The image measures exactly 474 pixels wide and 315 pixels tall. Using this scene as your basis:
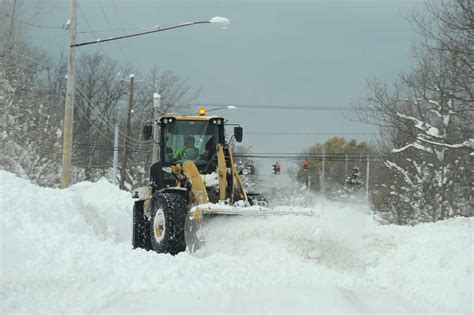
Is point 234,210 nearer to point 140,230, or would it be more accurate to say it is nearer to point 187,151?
point 187,151

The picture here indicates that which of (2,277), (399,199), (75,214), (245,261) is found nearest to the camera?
(2,277)

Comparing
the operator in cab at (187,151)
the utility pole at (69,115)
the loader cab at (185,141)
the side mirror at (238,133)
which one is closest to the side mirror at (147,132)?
the loader cab at (185,141)

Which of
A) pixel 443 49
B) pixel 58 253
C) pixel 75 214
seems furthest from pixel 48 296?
pixel 443 49

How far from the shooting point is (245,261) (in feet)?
33.4

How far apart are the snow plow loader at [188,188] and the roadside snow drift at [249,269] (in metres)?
0.45

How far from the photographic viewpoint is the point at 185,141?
579 inches

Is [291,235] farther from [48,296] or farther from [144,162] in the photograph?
[144,162]

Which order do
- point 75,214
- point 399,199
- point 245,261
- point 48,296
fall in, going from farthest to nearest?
point 399,199, point 75,214, point 245,261, point 48,296

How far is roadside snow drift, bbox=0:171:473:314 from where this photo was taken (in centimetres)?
742

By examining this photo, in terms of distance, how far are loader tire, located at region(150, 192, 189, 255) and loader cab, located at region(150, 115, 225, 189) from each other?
1623 millimetres

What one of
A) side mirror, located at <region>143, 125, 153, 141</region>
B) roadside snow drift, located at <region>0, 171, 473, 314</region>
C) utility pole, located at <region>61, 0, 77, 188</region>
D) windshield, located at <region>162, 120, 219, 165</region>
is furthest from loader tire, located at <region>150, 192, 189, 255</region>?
utility pole, located at <region>61, 0, 77, 188</region>

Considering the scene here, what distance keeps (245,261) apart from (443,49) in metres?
12.0

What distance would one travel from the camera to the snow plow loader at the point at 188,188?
1202 cm

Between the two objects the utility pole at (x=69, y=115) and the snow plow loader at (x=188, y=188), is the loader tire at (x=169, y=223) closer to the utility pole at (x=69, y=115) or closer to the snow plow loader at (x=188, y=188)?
the snow plow loader at (x=188, y=188)
